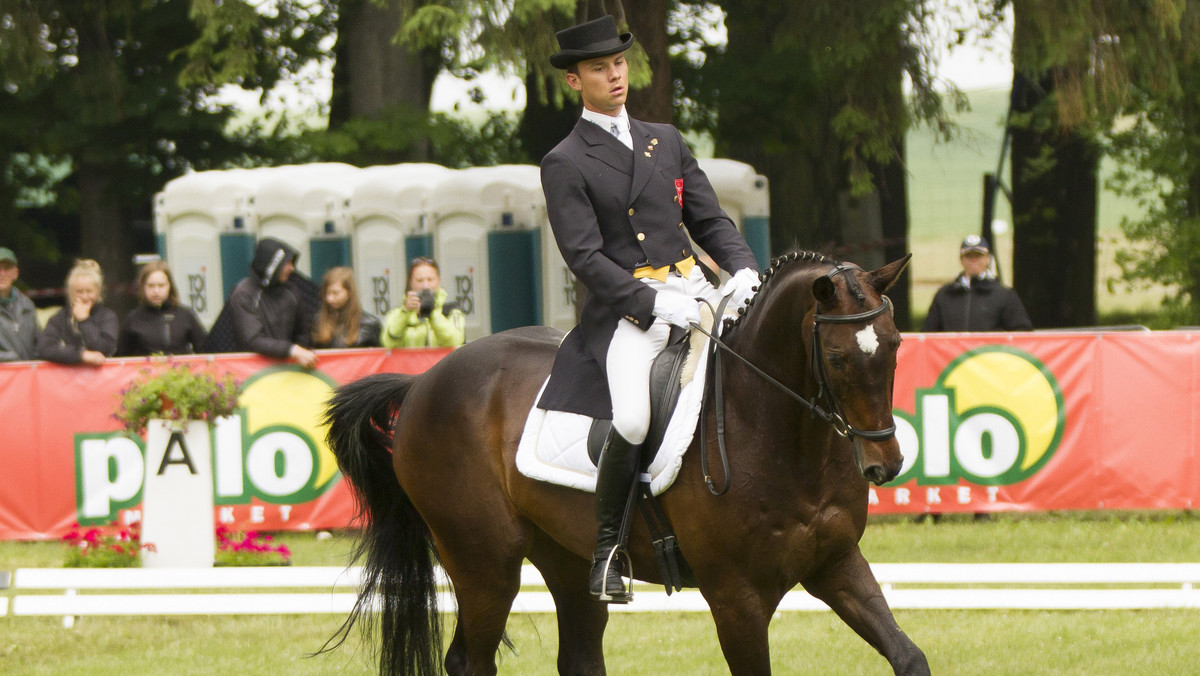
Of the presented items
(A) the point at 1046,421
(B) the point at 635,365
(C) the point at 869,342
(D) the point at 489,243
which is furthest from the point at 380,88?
(C) the point at 869,342

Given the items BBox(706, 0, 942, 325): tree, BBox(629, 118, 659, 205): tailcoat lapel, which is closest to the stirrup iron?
BBox(629, 118, 659, 205): tailcoat lapel

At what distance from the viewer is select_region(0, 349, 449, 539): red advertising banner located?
10.6 metres

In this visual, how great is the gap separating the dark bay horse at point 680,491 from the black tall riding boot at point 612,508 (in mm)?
121

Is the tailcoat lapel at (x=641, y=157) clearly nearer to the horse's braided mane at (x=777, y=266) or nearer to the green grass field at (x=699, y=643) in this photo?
the horse's braided mane at (x=777, y=266)

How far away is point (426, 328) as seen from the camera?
10.9 meters

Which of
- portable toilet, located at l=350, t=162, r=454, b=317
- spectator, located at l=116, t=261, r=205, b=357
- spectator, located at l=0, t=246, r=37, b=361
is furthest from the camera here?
portable toilet, located at l=350, t=162, r=454, b=317

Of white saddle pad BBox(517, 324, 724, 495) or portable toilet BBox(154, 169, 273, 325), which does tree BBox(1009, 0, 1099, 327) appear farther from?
white saddle pad BBox(517, 324, 724, 495)

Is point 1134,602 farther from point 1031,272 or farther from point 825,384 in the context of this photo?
point 1031,272

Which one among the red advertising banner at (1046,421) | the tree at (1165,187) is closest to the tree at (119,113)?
the red advertising banner at (1046,421)

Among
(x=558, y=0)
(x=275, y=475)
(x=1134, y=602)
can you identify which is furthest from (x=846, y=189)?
(x=1134, y=602)

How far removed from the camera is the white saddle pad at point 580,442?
16.3ft

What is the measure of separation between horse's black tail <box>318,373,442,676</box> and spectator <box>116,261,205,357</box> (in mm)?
4927

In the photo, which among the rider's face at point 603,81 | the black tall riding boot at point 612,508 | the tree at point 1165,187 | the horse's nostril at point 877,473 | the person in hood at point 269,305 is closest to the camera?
the horse's nostril at point 877,473

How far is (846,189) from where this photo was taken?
64.4 feet
